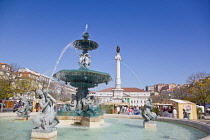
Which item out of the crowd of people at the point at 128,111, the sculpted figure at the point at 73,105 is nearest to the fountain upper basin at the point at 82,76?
the sculpted figure at the point at 73,105

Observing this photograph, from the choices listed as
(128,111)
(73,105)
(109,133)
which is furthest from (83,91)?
(128,111)

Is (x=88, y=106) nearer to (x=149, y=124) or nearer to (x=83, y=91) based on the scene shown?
(x=83, y=91)

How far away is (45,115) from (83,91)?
5463 mm

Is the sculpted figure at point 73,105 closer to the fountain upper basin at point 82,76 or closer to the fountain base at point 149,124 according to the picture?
the fountain upper basin at point 82,76

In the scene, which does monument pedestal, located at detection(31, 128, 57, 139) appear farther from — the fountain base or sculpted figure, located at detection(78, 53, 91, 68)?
sculpted figure, located at detection(78, 53, 91, 68)

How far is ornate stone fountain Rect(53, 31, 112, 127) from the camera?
9826mm

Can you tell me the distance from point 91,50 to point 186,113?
10.1 metres

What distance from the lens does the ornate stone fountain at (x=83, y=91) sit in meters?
9.83

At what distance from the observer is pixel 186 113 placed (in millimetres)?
15523

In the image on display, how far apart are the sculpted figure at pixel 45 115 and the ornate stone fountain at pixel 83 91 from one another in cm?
342

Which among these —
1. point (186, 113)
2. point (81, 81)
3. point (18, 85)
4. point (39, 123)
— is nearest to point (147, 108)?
point (81, 81)

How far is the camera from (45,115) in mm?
6039

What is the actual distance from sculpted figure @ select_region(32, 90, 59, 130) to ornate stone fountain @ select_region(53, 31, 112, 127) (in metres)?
3.42

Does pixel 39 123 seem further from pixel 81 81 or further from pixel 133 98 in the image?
pixel 133 98
